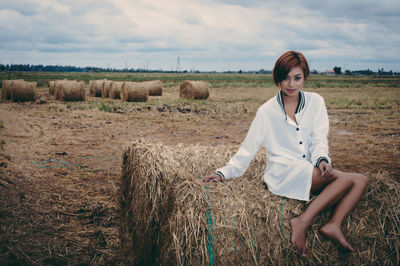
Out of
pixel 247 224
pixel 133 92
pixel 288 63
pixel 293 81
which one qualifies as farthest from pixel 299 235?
pixel 133 92

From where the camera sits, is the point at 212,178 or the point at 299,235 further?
the point at 212,178

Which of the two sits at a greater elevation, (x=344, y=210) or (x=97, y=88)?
(x=97, y=88)

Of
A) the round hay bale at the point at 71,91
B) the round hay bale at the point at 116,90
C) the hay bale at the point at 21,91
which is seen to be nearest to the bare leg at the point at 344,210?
the round hay bale at the point at 71,91

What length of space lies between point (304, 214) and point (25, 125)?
34.1 ft

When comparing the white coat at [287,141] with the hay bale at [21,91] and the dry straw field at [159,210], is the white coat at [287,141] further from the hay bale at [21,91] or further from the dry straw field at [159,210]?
the hay bale at [21,91]

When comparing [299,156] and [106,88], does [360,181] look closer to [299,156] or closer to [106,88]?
[299,156]

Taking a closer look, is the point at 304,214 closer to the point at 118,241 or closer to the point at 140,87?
the point at 118,241

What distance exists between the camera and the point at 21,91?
17641mm

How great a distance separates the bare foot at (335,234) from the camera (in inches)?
98.7

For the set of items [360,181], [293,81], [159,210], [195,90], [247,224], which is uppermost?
[293,81]

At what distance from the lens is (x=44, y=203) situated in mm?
4844

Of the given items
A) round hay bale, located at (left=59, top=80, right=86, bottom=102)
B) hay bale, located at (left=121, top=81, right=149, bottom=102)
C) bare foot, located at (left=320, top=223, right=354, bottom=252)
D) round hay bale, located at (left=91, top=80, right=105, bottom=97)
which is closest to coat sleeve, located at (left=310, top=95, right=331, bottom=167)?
bare foot, located at (left=320, top=223, right=354, bottom=252)

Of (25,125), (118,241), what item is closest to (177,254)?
(118,241)

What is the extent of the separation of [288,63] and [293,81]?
0.16 metres
